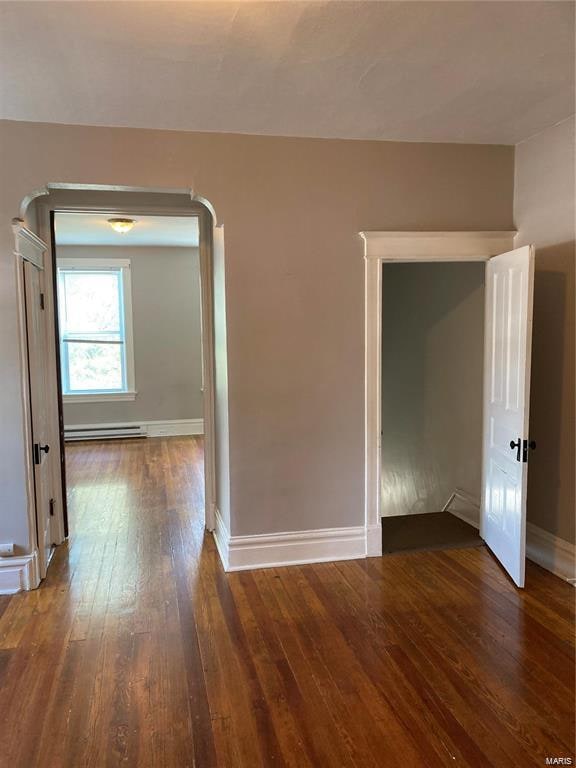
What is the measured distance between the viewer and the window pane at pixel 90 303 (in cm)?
793

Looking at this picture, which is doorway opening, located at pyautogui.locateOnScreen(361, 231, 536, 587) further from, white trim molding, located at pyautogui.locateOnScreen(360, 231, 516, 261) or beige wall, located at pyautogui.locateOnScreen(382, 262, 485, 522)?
beige wall, located at pyautogui.locateOnScreen(382, 262, 485, 522)

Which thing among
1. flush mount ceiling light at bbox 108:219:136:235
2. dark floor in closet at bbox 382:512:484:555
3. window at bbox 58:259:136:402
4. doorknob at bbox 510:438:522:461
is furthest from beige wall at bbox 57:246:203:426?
doorknob at bbox 510:438:522:461

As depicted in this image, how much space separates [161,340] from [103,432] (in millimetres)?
1602

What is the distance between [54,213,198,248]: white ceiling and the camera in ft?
19.8

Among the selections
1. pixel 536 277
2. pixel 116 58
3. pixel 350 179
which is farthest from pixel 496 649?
pixel 116 58

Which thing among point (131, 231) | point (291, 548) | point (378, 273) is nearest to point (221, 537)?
point (291, 548)

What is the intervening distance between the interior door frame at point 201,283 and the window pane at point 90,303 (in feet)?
13.9

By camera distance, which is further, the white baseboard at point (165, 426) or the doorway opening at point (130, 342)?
the white baseboard at point (165, 426)

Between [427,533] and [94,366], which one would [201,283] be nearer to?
[427,533]

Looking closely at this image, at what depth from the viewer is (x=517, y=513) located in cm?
316

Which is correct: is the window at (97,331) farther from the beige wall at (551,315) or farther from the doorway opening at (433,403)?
the beige wall at (551,315)

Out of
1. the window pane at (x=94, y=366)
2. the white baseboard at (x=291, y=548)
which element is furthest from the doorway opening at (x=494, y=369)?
the window pane at (x=94, y=366)

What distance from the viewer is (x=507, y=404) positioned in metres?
3.33

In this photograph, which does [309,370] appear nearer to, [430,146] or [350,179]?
[350,179]
